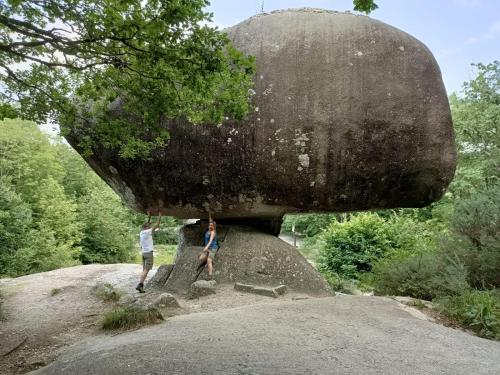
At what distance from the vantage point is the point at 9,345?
271 inches

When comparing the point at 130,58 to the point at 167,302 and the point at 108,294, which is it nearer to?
the point at 167,302

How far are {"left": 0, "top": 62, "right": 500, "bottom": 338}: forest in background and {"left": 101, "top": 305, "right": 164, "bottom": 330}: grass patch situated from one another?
3.40 m

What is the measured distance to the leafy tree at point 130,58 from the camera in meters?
4.08

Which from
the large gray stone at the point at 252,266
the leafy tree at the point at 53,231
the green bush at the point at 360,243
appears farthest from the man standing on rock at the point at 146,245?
the leafy tree at the point at 53,231

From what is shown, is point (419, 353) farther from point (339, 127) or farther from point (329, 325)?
point (339, 127)

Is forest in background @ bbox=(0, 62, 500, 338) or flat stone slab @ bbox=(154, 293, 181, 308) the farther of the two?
forest in background @ bbox=(0, 62, 500, 338)

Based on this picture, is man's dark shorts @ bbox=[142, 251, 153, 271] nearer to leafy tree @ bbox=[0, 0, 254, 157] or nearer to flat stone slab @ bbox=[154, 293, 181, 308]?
flat stone slab @ bbox=[154, 293, 181, 308]

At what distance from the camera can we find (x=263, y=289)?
8.22 m

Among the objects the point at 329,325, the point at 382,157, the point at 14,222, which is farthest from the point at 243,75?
the point at 14,222

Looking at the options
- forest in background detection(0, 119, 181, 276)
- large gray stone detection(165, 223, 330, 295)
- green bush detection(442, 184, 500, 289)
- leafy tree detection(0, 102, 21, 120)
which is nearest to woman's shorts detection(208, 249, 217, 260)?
large gray stone detection(165, 223, 330, 295)

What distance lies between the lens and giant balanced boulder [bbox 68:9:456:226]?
8.38 m

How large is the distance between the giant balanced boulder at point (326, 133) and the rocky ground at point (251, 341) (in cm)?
214

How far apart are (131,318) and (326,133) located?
16.1ft

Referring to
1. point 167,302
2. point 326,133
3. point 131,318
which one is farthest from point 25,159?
point 326,133
